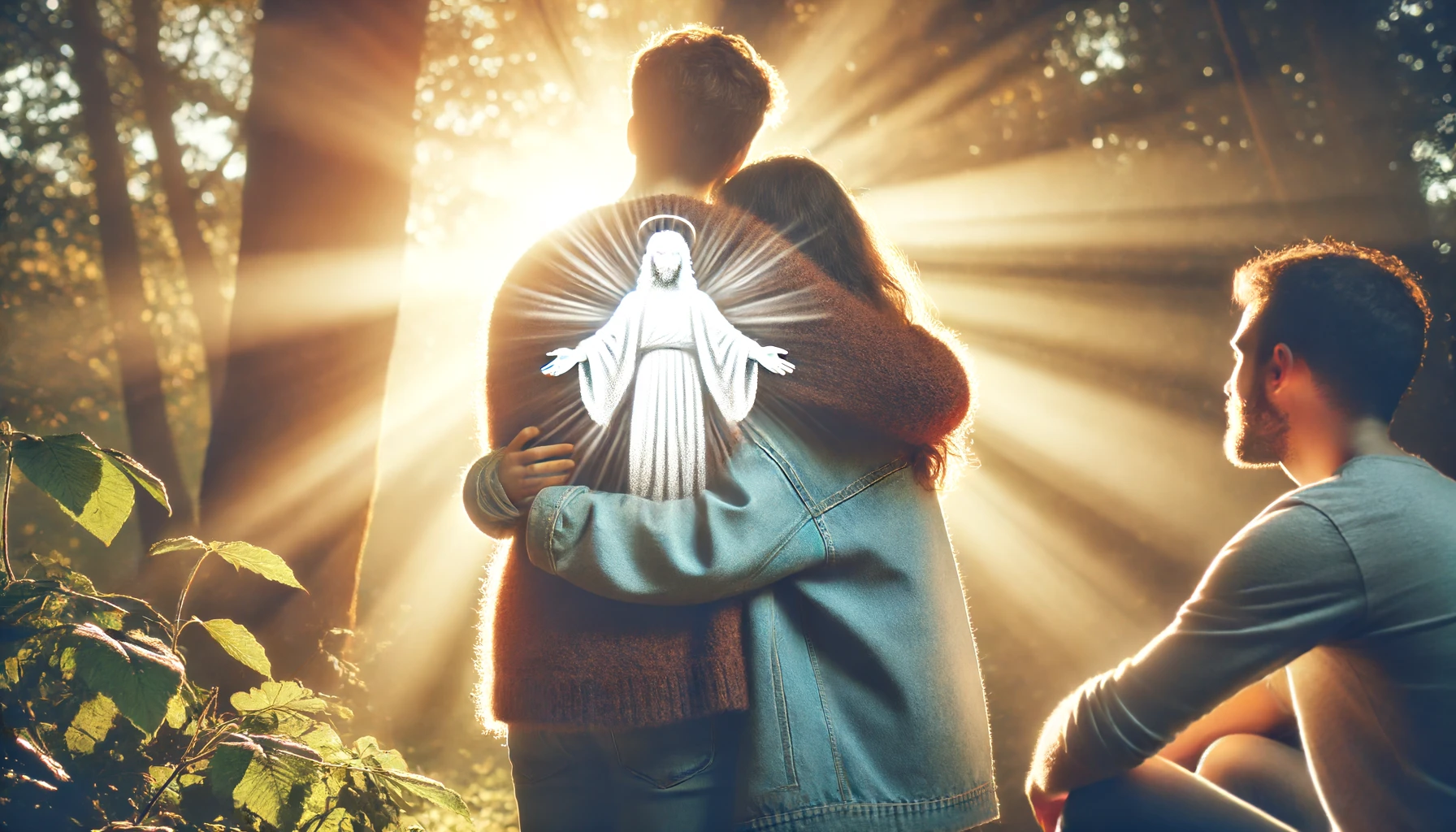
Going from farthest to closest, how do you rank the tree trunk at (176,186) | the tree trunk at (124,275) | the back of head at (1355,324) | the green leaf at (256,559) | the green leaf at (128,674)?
the tree trunk at (176,186)
the tree trunk at (124,275)
the back of head at (1355,324)
the green leaf at (256,559)
the green leaf at (128,674)

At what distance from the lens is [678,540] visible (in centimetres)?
148

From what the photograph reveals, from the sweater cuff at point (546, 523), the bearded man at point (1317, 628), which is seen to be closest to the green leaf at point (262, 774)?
the sweater cuff at point (546, 523)

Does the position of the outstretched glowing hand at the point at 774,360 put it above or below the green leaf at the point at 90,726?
above

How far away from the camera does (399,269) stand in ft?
10.1

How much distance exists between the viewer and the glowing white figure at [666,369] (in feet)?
5.30

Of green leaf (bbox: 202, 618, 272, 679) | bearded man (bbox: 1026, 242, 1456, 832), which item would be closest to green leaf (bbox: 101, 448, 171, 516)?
green leaf (bbox: 202, 618, 272, 679)

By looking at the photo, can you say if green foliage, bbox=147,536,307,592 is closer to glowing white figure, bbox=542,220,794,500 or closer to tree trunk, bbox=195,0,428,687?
glowing white figure, bbox=542,220,794,500

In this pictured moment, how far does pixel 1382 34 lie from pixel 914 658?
822 cm

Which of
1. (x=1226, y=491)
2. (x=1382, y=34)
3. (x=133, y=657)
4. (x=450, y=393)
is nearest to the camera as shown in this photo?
(x=133, y=657)

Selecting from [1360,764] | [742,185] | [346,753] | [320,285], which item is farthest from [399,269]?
[1360,764]

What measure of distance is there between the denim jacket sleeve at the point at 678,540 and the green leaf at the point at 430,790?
1.27 ft

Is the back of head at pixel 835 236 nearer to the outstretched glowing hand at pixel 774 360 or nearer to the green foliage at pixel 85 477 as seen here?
the outstretched glowing hand at pixel 774 360

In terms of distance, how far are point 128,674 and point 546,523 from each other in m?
Result: 0.60

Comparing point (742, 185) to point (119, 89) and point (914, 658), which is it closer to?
point (914, 658)
